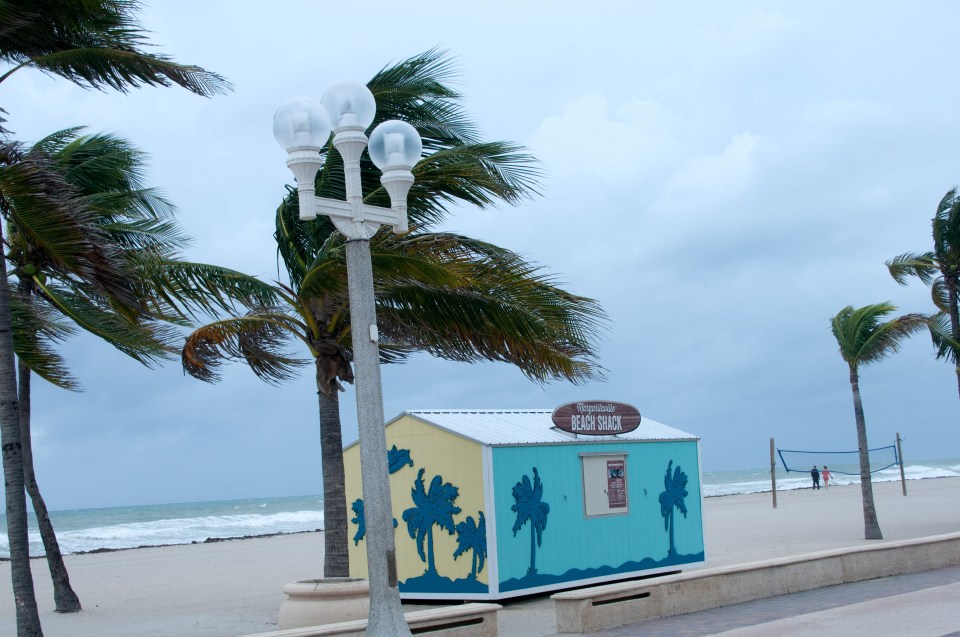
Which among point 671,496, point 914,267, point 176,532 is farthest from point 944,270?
point 176,532

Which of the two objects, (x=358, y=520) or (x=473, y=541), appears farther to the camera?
(x=358, y=520)

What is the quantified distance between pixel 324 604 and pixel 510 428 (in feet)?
14.8

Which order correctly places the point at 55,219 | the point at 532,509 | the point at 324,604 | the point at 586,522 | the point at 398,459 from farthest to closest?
the point at 586,522 → the point at 398,459 → the point at 532,509 → the point at 324,604 → the point at 55,219

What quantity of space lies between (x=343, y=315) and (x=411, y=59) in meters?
3.19

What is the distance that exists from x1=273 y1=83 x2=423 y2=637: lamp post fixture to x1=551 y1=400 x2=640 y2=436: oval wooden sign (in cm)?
689

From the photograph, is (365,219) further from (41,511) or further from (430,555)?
(41,511)

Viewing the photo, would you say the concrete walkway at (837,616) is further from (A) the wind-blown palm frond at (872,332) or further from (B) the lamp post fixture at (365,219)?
(A) the wind-blown palm frond at (872,332)

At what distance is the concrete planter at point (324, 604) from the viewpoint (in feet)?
35.0

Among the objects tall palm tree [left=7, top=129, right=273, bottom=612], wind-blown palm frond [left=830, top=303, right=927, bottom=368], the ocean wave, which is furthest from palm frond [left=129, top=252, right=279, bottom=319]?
the ocean wave

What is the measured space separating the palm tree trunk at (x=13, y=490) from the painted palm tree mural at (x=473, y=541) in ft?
17.2

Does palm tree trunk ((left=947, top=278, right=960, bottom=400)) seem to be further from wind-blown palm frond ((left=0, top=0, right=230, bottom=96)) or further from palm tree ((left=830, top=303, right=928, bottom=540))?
wind-blown palm frond ((left=0, top=0, right=230, bottom=96))

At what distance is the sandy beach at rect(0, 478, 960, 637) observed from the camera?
14188 mm

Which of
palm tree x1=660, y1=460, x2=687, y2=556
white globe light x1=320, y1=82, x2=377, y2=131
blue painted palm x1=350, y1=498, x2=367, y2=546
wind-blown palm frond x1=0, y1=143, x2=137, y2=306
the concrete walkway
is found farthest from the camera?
palm tree x1=660, y1=460, x2=687, y2=556

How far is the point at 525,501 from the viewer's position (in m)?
13.5
